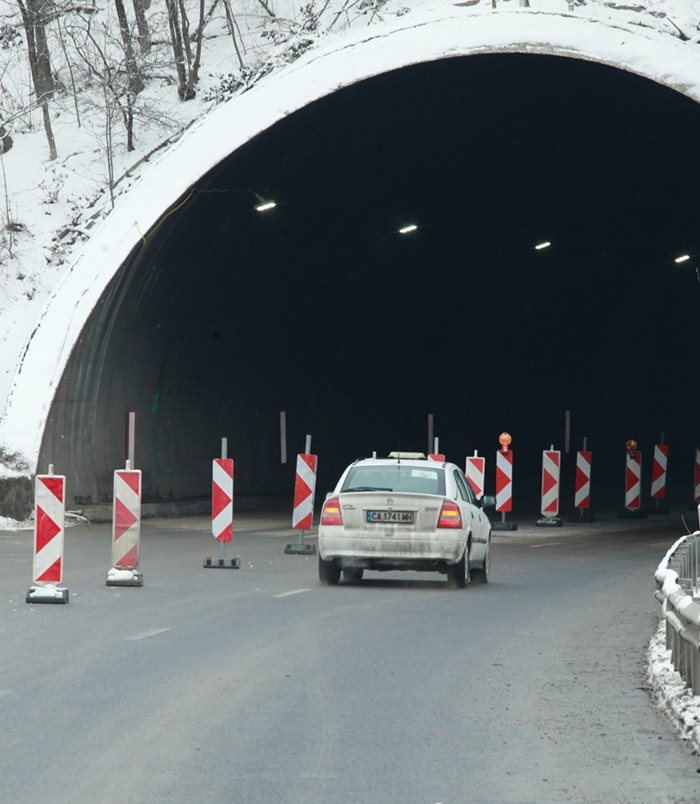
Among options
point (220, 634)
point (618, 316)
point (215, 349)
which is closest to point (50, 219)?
point (215, 349)

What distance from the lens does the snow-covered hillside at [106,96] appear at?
92.5 ft

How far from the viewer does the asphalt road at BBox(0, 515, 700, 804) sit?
7105mm

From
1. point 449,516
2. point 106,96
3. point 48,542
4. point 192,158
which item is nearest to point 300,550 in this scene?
point 449,516

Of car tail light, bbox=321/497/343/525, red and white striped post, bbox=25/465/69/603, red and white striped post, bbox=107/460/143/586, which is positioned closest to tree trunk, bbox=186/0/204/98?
car tail light, bbox=321/497/343/525

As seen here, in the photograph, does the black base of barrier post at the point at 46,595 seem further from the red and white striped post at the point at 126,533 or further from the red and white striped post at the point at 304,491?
the red and white striped post at the point at 304,491

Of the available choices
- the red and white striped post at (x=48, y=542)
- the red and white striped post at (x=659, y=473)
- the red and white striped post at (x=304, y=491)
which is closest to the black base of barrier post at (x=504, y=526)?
the red and white striped post at (x=659, y=473)

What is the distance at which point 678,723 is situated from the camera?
8.66 metres

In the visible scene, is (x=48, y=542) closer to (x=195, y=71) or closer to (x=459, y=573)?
(x=459, y=573)

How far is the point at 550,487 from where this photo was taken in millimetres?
32062

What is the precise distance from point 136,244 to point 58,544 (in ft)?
39.0

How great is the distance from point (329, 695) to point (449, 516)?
26.0 feet

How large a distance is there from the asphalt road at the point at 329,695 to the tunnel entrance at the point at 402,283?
10.6 meters

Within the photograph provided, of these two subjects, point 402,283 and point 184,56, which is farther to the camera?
point 184,56

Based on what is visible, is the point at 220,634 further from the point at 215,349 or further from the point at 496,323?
the point at 496,323
